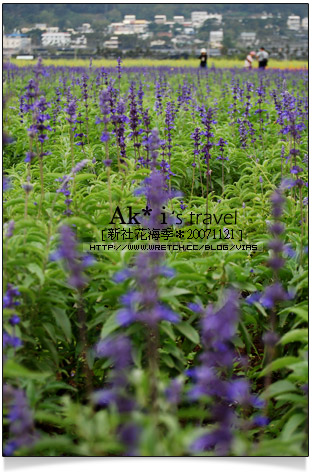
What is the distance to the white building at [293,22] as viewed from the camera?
480 centimetres

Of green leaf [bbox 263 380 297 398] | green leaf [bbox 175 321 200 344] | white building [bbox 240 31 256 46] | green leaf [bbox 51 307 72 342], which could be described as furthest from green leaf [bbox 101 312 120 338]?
white building [bbox 240 31 256 46]

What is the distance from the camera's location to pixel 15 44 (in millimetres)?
4727

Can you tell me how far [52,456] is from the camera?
326cm

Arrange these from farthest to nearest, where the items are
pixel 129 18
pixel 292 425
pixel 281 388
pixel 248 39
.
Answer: pixel 248 39 → pixel 129 18 → pixel 281 388 → pixel 292 425

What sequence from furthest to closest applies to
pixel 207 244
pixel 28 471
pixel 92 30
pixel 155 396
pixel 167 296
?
pixel 92 30 < pixel 207 244 < pixel 167 296 < pixel 28 471 < pixel 155 396

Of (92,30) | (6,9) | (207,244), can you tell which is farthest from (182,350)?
(92,30)

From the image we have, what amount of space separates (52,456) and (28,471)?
0.14m

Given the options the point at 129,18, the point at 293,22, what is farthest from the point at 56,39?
the point at 293,22

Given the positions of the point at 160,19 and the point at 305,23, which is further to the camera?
the point at 160,19

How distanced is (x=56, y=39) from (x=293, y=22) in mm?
2246

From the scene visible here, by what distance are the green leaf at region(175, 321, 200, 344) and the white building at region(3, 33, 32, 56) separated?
7.36ft

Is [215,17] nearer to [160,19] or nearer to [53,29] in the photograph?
[160,19]

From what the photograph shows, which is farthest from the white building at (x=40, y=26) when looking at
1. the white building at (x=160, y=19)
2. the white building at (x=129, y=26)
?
the white building at (x=160, y=19)
